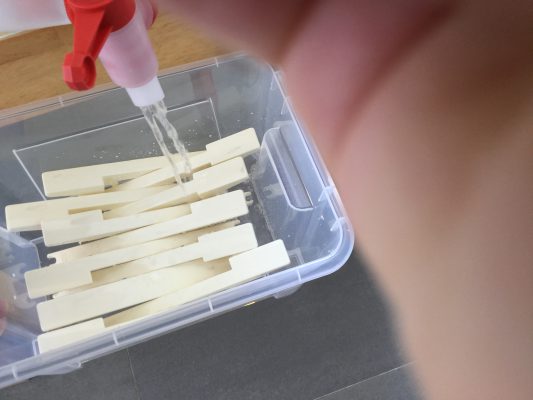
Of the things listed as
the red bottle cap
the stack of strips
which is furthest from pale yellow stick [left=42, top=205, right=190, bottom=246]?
the red bottle cap

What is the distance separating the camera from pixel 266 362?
1.78ft

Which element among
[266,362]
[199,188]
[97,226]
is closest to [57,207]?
[97,226]

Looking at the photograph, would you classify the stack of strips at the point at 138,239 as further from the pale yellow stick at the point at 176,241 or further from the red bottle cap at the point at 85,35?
the red bottle cap at the point at 85,35

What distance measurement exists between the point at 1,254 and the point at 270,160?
0.30 meters

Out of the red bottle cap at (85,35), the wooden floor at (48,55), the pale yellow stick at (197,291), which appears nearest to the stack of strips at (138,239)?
the pale yellow stick at (197,291)

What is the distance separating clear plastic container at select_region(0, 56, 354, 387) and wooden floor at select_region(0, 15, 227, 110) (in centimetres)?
1

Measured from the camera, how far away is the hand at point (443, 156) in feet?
0.50

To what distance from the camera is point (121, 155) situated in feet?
1.90

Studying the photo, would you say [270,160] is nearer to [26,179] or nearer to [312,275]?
[312,275]

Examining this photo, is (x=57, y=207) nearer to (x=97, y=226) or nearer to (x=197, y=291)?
(x=97, y=226)

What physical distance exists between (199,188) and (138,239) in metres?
0.08

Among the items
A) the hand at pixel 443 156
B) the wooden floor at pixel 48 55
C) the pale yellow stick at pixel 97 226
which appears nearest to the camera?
the hand at pixel 443 156

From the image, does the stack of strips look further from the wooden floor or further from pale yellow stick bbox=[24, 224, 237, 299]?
the wooden floor

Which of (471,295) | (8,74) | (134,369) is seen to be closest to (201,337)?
(134,369)
